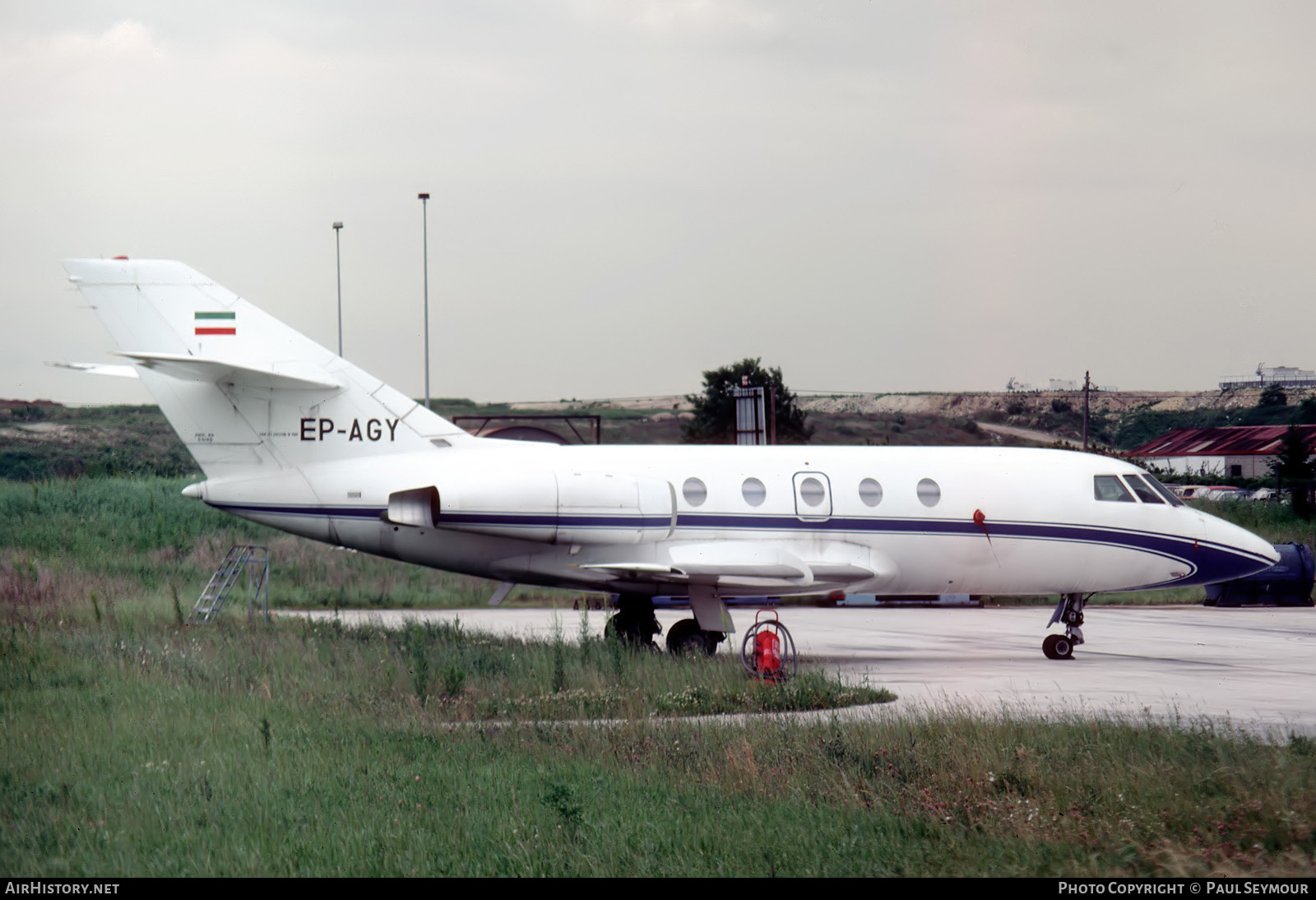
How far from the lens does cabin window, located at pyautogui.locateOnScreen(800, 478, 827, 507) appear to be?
18.0 metres

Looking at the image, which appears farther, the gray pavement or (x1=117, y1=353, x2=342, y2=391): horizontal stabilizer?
(x1=117, y1=353, x2=342, y2=391): horizontal stabilizer

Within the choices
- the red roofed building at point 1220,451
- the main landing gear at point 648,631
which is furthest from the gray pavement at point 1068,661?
the red roofed building at point 1220,451

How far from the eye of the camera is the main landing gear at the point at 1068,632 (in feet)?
61.9

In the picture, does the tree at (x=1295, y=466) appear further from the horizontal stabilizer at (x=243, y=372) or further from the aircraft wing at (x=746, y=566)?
the horizontal stabilizer at (x=243, y=372)

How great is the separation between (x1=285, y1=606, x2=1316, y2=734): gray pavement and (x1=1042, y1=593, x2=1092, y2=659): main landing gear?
0.22 metres

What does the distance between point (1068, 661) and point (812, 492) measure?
4.73 meters

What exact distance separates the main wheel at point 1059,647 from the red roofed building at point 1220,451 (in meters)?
51.2

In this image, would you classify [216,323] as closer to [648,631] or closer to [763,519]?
[648,631]

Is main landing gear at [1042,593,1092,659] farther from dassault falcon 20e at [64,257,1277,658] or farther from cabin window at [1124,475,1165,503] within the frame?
cabin window at [1124,475,1165,503]

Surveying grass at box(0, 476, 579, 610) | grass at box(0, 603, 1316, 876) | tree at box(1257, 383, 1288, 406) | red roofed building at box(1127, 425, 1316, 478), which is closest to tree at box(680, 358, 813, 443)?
red roofed building at box(1127, 425, 1316, 478)

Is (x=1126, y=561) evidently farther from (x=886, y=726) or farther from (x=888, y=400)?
(x=888, y=400)

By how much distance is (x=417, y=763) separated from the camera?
10.0 metres

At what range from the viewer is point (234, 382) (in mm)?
17359
